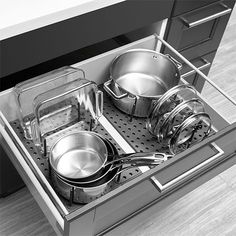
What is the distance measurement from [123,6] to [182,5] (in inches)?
9.7

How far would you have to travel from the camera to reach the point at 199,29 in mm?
1465

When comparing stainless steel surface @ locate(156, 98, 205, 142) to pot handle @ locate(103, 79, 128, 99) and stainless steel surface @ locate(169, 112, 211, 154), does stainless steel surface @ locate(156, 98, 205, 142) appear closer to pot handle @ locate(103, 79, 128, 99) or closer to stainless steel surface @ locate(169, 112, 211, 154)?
stainless steel surface @ locate(169, 112, 211, 154)

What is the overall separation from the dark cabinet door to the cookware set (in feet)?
0.56

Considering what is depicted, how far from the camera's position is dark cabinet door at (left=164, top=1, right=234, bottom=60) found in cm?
138

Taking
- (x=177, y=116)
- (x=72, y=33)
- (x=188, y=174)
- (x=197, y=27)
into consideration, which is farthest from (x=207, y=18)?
(x=188, y=174)

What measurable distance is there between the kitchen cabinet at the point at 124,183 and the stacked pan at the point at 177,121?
6 centimetres

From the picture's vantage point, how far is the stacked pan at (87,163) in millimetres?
978

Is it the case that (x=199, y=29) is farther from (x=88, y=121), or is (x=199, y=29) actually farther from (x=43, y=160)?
(x=43, y=160)

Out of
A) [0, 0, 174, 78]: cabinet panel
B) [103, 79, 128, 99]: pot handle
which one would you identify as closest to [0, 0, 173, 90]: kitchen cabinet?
[0, 0, 174, 78]: cabinet panel

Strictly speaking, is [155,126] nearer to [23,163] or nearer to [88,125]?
[88,125]

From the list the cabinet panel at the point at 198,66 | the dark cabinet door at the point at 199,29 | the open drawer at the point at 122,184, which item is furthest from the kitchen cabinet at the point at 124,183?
the cabinet panel at the point at 198,66

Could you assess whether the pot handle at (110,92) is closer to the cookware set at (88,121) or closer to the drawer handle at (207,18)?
the cookware set at (88,121)

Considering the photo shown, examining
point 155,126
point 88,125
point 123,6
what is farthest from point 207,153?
point 123,6

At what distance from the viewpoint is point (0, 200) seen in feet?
4.85
